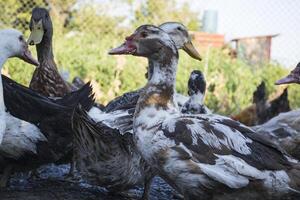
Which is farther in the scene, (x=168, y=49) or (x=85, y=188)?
(x=85, y=188)

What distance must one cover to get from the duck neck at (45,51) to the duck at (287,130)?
1844 mm

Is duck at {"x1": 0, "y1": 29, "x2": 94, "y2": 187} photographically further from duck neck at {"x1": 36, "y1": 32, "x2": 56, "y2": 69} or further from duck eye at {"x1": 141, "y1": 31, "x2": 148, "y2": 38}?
duck neck at {"x1": 36, "y1": 32, "x2": 56, "y2": 69}

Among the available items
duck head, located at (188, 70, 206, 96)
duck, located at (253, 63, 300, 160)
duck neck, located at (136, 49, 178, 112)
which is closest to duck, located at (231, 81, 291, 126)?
duck, located at (253, 63, 300, 160)

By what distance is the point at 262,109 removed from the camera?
7.47m

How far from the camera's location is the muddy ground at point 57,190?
3529 mm

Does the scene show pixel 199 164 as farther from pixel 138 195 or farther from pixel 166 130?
pixel 138 195

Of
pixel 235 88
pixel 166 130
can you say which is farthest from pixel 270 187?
pixel 235 88

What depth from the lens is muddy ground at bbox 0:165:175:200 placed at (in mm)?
3529

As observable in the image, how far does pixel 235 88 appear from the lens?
1028 centimetres

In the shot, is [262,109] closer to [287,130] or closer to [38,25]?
[287,130]

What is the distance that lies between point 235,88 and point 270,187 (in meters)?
7.52

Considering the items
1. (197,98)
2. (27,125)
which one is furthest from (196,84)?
(27,125)

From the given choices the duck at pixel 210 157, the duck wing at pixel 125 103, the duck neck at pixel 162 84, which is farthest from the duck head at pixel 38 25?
the duck at pixel 210 157

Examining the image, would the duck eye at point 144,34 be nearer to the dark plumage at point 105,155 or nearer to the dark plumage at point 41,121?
the dark plumage at point 105,155
